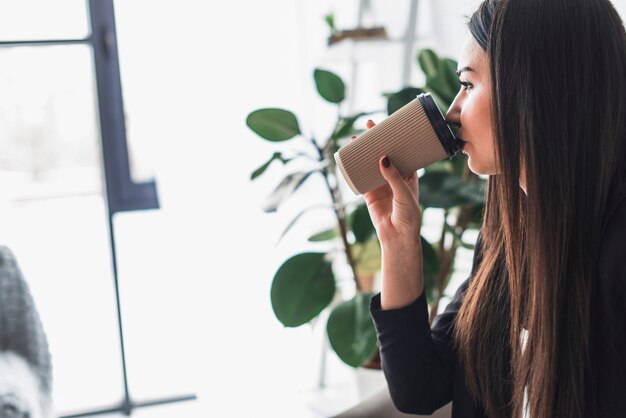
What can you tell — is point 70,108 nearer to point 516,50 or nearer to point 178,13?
point 178,13

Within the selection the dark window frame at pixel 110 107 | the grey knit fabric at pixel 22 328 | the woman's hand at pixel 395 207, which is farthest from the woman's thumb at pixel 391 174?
the dark window frame at pixel 110 107

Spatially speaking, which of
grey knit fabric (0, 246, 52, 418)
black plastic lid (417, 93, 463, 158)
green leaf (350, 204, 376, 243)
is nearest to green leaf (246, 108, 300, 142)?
green leaf (350, 204, 376, 243)

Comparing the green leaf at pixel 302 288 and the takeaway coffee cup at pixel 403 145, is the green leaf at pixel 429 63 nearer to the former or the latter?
the green leaf at pixel 302 288

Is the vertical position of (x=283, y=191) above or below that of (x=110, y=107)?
below

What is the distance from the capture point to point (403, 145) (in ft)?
3.21

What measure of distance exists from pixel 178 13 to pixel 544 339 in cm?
198

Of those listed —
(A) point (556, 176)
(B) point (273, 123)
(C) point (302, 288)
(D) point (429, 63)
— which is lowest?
(C) point (302, 288)

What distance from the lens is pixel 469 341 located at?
1060 mm

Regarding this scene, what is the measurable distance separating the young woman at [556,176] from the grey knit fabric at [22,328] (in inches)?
27.9

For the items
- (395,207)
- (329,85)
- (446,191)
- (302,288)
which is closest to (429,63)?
(329,85)

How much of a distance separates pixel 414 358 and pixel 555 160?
350mm

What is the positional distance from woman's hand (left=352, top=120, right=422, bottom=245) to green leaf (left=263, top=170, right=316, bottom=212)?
47cm

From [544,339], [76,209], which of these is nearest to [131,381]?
[76,209]

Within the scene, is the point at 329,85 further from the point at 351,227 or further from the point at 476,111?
the point at 476,111
